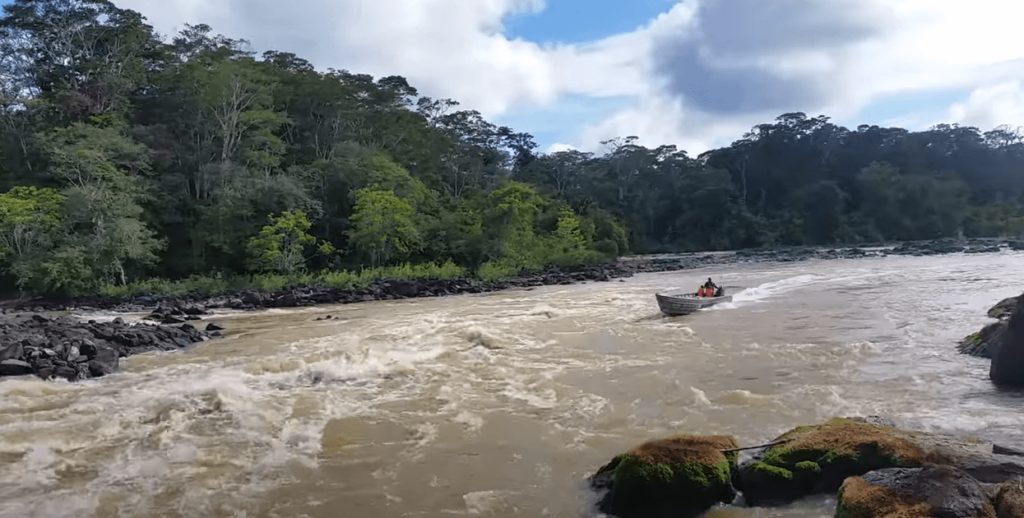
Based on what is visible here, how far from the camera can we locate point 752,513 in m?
5.20

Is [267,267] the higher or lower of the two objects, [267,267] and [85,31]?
the lower

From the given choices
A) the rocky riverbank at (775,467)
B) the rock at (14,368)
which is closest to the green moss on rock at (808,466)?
the rocky riverbank at (775,467)

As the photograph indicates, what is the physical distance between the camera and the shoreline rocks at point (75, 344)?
11391 mm

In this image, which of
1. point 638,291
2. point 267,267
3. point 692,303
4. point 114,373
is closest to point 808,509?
point 114,373

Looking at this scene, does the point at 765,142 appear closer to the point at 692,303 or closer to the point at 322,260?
the point at 322,260

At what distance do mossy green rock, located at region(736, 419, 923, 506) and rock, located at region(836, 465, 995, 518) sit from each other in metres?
0.94

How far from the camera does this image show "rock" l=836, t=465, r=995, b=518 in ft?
12.5

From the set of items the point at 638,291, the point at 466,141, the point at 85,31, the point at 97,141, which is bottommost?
the point at 638,291

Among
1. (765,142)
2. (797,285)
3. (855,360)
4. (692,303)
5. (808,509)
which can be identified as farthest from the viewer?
(765,142)

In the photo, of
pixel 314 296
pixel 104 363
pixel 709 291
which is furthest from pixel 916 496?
pixel 314 296

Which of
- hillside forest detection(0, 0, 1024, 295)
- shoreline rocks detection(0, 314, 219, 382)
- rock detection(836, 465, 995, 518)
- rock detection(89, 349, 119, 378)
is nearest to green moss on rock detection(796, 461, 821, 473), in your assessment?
rock detection(836, 465, 995, 518)

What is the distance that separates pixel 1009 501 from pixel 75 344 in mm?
14934

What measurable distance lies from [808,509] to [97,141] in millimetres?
32845

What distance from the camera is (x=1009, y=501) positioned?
386 cm
